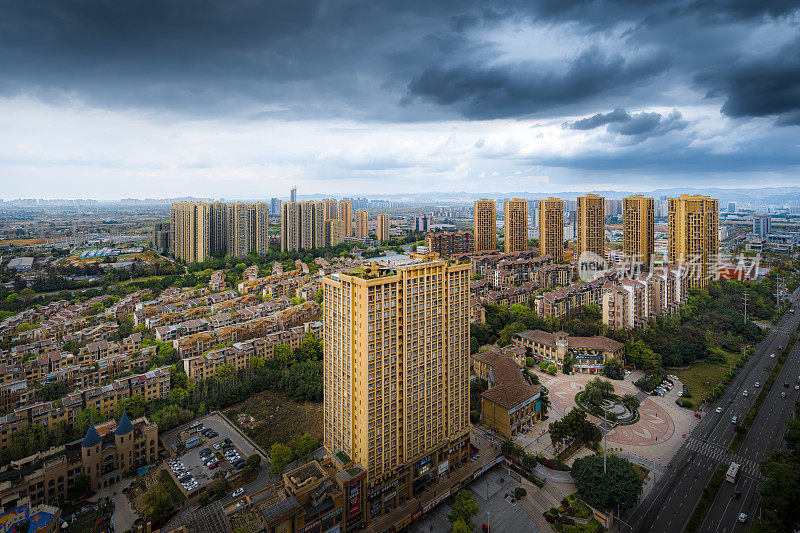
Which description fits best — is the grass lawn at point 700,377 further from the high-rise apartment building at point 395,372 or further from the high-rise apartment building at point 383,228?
the high-rise apartment building at point 383,228

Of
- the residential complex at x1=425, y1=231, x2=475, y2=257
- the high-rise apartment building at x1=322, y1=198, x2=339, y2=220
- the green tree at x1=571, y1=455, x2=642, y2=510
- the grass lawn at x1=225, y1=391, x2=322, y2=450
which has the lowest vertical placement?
the grass lawn at x1=225, y1=391, x2=322, y2=450

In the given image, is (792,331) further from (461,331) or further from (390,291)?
(390,291)

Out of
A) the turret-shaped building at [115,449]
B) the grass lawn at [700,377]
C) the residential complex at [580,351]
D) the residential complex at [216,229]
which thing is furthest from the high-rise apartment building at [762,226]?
the turret-shaped building at [115,449]

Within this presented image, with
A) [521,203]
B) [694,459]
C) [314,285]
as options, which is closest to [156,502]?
[694,459]

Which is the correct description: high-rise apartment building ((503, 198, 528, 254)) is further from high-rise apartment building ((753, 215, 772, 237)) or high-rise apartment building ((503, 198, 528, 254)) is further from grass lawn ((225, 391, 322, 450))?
high-rise apartment building ((753, 215, 772, 237))

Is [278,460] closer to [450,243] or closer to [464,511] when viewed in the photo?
[464,511]

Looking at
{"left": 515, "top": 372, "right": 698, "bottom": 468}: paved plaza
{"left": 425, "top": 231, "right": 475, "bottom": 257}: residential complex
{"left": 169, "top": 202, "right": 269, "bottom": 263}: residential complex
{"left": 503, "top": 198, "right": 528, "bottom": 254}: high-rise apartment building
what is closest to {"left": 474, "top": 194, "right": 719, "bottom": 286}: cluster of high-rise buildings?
{"left": 503, "top": 198, "right": 528, "bottom": 254}: high-rise apartment building

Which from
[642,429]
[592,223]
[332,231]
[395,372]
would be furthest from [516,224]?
[395,372]
